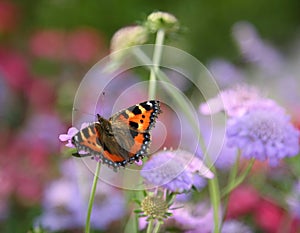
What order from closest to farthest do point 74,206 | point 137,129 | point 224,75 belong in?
point 137,129, point 74,206, point 224,75

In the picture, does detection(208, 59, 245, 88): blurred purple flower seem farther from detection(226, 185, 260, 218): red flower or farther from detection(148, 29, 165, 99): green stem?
detection(148, 29, 165, 99): green stem

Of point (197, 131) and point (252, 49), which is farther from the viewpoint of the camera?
point (252, 49)

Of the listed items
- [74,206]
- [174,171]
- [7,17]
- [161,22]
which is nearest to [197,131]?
[174,171]

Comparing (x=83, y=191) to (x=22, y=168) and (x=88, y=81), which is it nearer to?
(x=22, y=168)

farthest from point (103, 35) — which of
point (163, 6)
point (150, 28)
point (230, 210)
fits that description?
point (150, 28)

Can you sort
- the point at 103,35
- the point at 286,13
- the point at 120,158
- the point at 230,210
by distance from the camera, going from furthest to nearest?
the point at 286,13 → the point at 103,35 → the point at 230,210 → the point at 120,158

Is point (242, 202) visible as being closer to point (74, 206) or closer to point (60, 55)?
point (74, 206)
